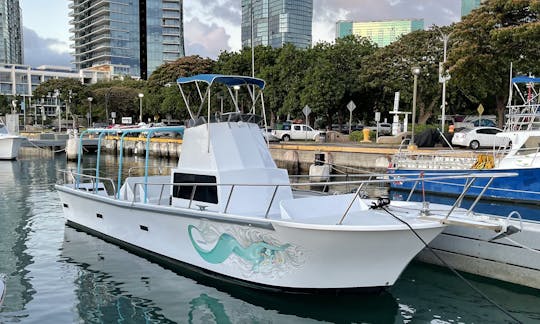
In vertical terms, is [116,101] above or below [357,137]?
above

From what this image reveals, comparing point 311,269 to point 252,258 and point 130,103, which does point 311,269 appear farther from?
point 130,103

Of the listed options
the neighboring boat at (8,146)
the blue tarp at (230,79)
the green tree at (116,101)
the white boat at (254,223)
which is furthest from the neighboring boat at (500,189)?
the green tree at (116,101)

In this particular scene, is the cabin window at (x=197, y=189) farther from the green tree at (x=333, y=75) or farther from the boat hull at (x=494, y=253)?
the green tree at (x=333, y=75)

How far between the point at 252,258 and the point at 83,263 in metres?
4.56

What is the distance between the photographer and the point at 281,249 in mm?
7953

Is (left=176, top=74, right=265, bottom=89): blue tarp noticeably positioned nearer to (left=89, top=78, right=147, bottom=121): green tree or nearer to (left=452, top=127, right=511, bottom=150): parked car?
(left=452, top=127, right=511, bottom=150): parked car

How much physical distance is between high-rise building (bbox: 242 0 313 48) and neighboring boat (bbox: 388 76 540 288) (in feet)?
170

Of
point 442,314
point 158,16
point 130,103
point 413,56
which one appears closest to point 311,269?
point 442,314

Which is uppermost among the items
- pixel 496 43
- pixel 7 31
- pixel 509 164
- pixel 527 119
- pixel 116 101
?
pixel 7 31

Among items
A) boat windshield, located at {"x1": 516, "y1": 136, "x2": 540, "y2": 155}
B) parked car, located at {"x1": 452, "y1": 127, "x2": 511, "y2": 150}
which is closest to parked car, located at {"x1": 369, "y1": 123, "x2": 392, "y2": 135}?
parked car, located at {"x1": 452, "y1": 127, "x2": 511, "y2": 150}

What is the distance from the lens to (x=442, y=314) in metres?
7.98

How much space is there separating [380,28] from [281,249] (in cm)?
15115

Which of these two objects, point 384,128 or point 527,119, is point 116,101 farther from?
point 527,119

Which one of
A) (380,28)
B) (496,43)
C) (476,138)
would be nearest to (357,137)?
(476,138)
